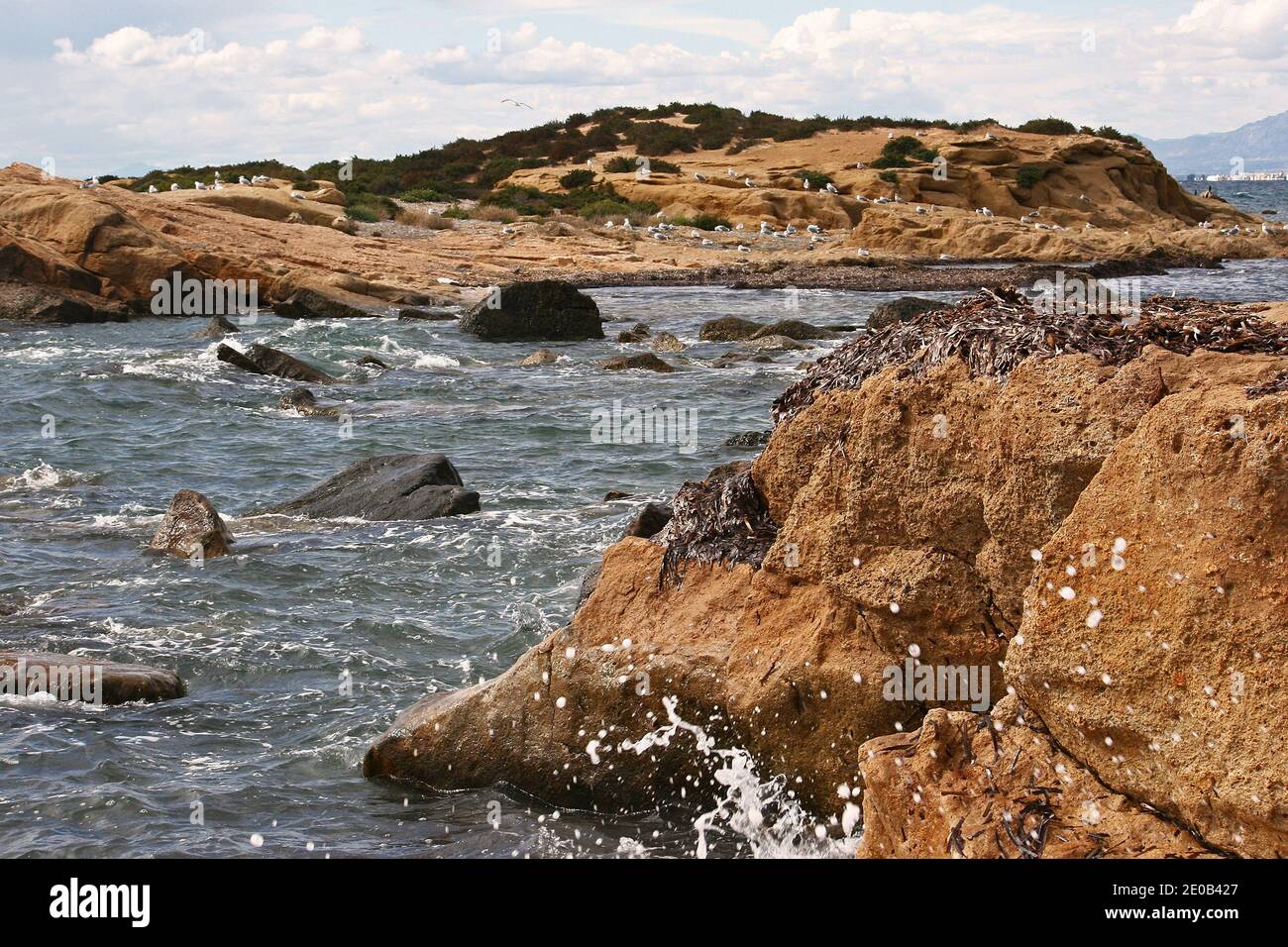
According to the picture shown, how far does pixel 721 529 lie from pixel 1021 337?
1966 mm

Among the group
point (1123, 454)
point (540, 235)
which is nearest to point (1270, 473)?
point (1123, 454)

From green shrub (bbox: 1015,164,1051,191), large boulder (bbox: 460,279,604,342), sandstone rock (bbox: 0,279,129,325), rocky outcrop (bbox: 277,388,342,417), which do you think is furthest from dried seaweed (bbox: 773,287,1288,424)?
green shrub (bbox: 1015,164,1051,191)

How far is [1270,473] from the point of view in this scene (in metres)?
4.03

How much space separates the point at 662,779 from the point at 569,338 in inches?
904

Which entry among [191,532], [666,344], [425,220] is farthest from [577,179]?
[191,532]

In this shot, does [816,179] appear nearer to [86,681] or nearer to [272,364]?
[272,364]

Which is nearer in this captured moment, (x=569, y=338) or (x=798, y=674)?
(x=798, y=674)

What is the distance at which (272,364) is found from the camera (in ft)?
77.3

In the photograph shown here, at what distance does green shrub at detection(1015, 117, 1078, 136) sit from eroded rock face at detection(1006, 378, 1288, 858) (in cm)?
5858

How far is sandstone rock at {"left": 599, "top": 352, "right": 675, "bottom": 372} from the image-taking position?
24.9 m

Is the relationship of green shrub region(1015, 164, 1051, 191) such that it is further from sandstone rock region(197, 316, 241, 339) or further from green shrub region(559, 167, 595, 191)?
sandstone rock region(197, 316, 241, 339)
